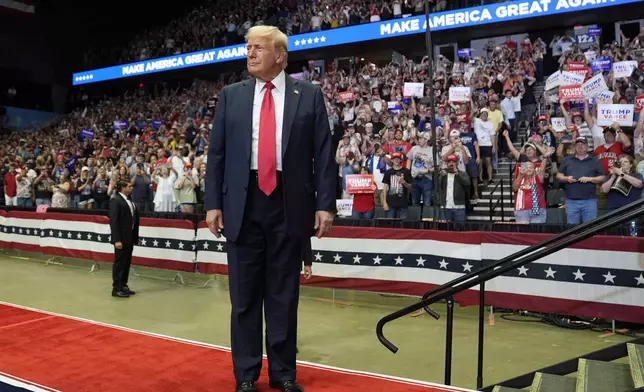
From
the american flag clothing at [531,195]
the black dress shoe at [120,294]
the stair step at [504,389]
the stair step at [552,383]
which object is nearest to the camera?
the stair step at [552,383]

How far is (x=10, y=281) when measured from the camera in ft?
33.5

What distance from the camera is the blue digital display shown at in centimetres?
1609

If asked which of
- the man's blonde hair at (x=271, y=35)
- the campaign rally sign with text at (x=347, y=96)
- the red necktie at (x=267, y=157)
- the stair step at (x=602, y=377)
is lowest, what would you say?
the stair step at (x=602, y=377)

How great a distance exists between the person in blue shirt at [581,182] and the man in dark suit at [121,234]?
659 centimetres

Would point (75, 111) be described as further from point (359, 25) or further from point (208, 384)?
point (208, 384)

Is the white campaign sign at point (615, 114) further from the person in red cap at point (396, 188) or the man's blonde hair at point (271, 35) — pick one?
the man's blonde hair at point (271, 35)

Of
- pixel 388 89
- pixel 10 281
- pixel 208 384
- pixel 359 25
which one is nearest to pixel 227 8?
pixel 359 25

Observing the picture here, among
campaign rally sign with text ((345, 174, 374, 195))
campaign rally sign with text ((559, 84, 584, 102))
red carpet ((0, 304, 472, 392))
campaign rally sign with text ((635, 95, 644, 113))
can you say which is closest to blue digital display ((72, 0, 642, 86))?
campaign rally sign with text ((559, 84, 584, 102))

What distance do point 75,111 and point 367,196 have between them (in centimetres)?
2517

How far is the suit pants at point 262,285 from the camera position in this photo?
10.6 ft

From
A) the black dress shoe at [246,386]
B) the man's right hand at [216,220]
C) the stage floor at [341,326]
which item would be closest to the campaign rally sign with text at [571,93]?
the stage floor at [341,326]

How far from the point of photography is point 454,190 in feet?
31.3

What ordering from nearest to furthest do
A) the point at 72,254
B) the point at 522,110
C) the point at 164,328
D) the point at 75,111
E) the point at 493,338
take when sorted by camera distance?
the point at 493,338 → the point at 164,328 → the point at 72,254 → the point at 522,110 → the point at 75,111

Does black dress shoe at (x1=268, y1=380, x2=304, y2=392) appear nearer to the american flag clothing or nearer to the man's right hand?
the man's right hand
